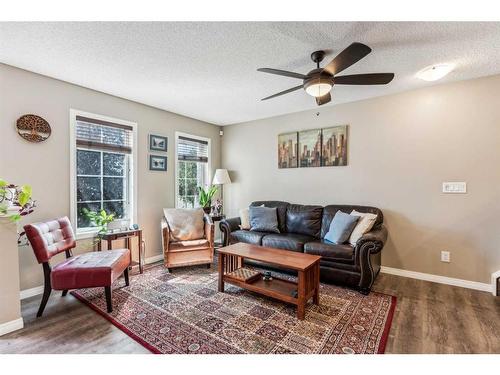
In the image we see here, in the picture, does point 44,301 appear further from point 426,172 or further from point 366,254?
point 426,172

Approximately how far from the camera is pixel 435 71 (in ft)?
8.36

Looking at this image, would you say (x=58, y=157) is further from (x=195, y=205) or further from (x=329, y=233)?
(x=329, y=233)

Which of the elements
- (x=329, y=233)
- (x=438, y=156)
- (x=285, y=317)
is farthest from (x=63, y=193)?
(x=438, y=156)

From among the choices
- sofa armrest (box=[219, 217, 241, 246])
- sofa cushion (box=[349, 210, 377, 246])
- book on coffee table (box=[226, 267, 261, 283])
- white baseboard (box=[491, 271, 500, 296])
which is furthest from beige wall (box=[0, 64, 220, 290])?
white baseboard (box=[491, 271, 500, 296])

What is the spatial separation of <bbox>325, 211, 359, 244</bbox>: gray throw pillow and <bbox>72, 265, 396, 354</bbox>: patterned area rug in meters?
0.58

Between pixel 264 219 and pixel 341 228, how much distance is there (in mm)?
1208

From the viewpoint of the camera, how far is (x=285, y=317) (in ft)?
7.20

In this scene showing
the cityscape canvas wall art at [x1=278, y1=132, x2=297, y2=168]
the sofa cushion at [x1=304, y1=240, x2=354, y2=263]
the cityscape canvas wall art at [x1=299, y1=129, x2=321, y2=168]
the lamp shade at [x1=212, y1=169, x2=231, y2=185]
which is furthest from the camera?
the lamp shade at [x1=212, y1=169, x2=231, y2=185]

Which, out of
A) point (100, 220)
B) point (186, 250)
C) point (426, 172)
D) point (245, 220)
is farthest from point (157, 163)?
point (426, 172)

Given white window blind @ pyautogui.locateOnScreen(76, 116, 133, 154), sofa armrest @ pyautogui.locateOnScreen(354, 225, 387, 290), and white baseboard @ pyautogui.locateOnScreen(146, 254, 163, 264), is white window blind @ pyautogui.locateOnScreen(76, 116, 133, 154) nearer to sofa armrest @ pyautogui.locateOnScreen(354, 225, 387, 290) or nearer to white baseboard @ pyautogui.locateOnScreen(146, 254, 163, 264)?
white baseboard @ pyautogui.locateOnScreen(146, 254, 163, 264)

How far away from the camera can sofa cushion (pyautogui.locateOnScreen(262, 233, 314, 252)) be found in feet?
10.4

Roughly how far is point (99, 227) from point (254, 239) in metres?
2.12

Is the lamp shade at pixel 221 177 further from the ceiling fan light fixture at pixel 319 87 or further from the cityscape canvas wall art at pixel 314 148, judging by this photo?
the ceiling fan light fixture at pixel 319 87

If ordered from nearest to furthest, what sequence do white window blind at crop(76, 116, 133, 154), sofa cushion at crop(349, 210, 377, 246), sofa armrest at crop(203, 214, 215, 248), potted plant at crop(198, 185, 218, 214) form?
sofa cushion at crop(349, 210, 377, 246)
white window blind at crop(76, 116, 133, 154)
sofa armrest at crop(203, 214, 215, 248)
potted plant at crop(198, 185, 218, 214)
